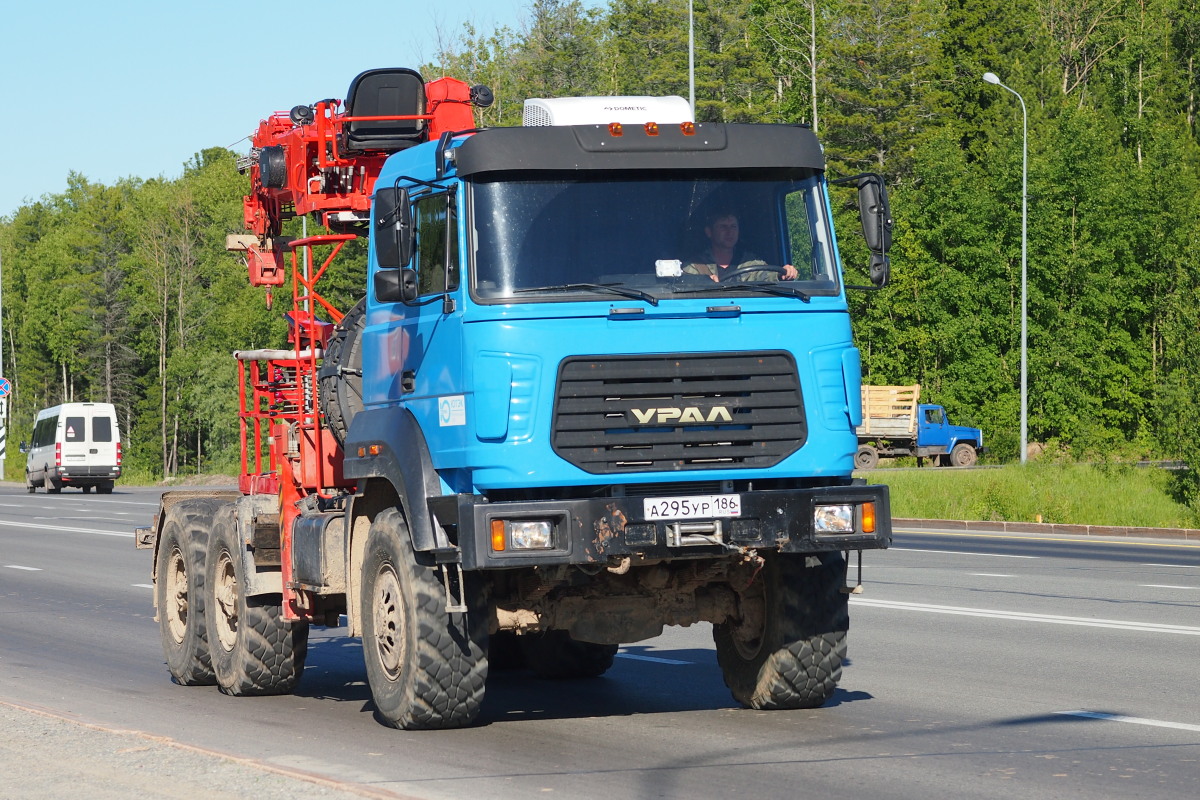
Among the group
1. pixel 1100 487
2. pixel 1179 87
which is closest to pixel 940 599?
pixel 1100 487

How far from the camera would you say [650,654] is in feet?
41.9

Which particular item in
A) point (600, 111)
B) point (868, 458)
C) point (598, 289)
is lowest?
point (868, 458)

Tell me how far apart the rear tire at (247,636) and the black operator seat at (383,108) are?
2586 millimetres

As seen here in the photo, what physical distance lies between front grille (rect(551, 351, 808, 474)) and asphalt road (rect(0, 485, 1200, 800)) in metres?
1.45

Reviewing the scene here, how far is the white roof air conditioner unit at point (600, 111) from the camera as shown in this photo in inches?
351

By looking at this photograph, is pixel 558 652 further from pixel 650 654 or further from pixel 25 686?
pixel 25 686

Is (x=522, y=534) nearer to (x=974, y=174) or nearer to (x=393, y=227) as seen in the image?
(x=393, y=227)

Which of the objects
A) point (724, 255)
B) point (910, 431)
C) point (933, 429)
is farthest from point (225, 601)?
point (933, 429)

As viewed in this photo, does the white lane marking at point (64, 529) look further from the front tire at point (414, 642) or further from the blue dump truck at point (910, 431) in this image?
the blue dump truck at point (910, 431)

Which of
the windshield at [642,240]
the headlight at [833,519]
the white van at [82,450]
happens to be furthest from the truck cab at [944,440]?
the headlight at [833,519]

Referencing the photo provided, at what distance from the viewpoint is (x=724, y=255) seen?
870cm

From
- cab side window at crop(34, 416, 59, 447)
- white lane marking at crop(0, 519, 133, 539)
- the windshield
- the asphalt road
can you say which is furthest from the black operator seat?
cab side window at crop(34, 416, 59, 447)

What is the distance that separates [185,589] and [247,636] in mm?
1389

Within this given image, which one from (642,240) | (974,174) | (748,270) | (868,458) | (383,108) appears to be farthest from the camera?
(974,174)
